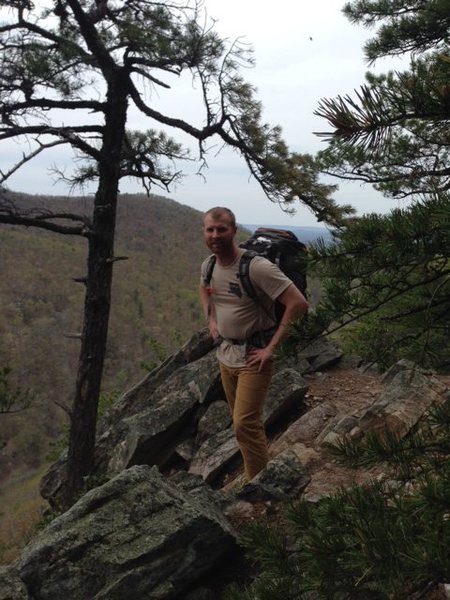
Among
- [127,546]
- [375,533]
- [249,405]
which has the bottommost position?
[127,546]

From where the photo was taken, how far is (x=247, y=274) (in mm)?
3555

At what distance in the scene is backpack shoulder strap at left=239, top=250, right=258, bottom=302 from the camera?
3561mm

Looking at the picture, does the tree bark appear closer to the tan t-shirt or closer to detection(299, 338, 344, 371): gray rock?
detection(299, 338, 344, 371): gray rock

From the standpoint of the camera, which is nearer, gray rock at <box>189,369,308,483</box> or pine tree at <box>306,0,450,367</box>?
pine tree at <box>306,0,450,367</box>

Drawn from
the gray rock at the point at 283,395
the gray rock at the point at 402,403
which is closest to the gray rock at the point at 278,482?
the gray rock at the point at 402,403

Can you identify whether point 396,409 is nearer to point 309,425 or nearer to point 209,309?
point 309,425

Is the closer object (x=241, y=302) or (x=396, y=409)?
(x=241, y=302)

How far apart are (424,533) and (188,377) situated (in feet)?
20.4

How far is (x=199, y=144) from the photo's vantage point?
7230mm

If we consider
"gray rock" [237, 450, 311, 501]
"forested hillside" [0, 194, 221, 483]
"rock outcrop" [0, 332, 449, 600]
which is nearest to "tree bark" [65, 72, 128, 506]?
"rock outcrop" [0, 332, 449, 600]

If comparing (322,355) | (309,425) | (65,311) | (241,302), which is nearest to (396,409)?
(309,425)

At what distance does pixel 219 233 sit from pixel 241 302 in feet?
1.71

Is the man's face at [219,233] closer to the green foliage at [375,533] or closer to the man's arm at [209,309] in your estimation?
the man's arm at [209,309]

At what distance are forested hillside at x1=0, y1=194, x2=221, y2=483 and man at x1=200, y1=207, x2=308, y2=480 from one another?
2839 centimetres
